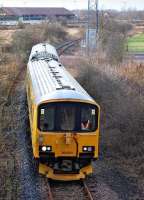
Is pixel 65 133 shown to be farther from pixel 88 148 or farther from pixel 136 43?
pixel 136 43

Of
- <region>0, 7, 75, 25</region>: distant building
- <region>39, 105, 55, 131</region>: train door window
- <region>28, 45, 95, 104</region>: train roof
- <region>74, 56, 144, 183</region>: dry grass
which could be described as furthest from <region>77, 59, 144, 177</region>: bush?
<region>0, 7, 75, 25</region>: distant building

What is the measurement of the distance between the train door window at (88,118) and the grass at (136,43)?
4056cm

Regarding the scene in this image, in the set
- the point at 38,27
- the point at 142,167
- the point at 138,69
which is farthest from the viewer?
the point at 38,27

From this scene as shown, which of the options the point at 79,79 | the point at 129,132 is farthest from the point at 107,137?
the point at 79,79

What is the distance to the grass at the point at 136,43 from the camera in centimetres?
5447

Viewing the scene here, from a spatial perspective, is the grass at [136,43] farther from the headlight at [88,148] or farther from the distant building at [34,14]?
the headlight at [88,148]

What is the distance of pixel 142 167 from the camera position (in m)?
13.4

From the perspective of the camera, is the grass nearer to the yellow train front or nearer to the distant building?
the distant building

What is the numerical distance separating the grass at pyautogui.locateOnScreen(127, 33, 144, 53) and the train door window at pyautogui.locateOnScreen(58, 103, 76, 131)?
40.7 metres

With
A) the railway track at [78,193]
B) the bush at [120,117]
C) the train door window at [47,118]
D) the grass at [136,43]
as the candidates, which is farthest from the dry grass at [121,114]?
the grass at [136,43]

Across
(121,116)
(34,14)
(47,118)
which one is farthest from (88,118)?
(34,14)

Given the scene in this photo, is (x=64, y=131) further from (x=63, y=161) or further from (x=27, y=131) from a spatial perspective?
(x=27, y=131)

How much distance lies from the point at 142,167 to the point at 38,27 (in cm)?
5171

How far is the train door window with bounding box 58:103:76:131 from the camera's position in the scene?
1202 cm
